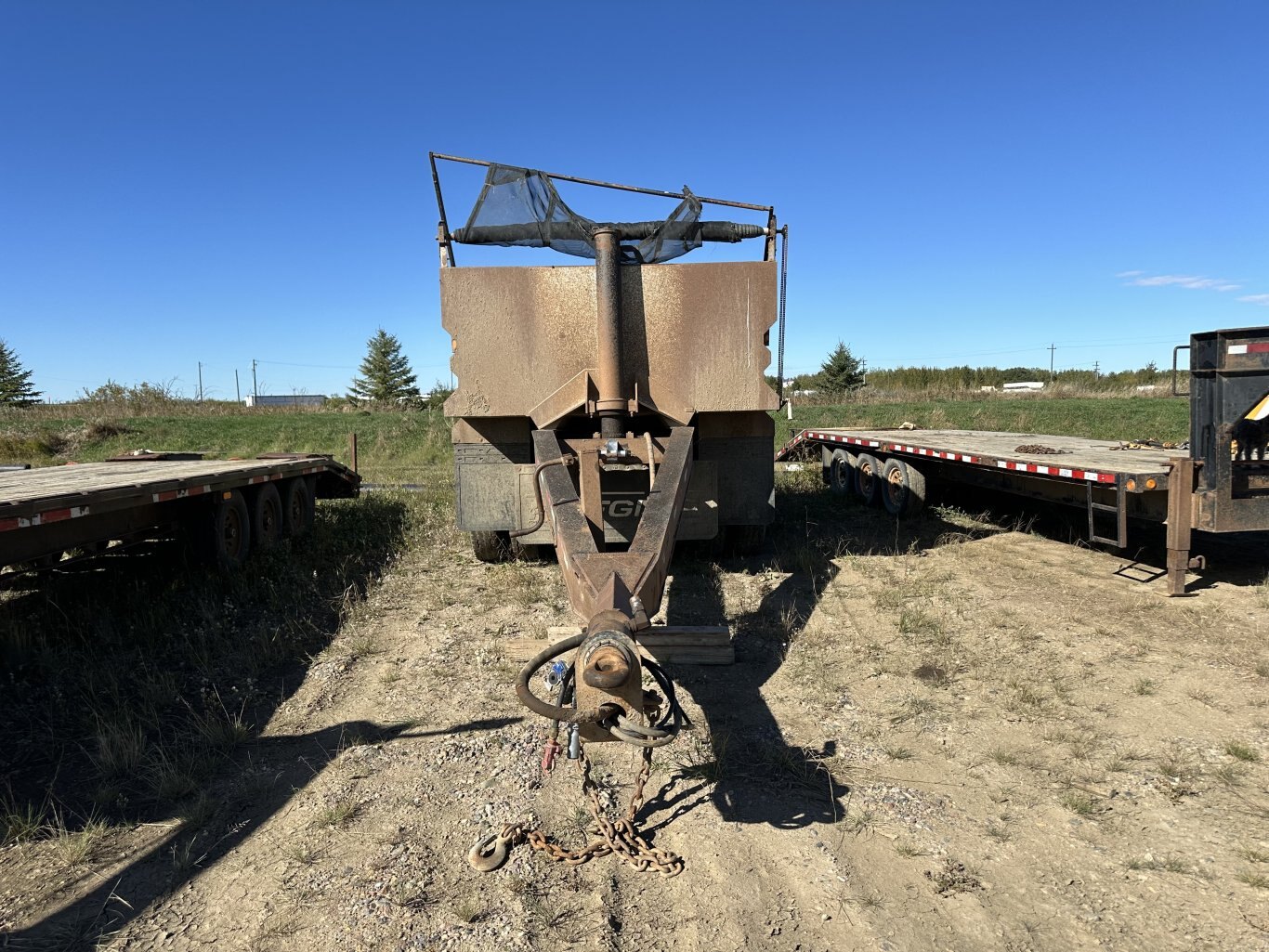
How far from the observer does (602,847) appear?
2.85 metres

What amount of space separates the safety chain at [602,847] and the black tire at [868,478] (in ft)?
25.0

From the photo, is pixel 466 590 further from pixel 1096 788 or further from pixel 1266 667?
pixel 1266 667

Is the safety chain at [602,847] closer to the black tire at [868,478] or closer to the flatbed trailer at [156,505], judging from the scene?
the flatbed trailer at [156,505]

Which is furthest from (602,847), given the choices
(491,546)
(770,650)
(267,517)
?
(267,517)

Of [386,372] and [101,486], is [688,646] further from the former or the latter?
A: [386,372]

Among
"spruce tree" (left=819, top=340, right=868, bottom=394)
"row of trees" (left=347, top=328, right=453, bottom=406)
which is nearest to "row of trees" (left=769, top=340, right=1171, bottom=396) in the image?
"spruce tree" (left=819, top=340, right=868, bottom=394)

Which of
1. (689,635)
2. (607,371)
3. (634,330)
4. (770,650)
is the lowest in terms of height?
(770,650)

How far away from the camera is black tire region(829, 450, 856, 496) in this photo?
11.0 metres

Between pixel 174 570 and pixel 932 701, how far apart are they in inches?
241

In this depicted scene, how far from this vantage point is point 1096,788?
10.6 feet

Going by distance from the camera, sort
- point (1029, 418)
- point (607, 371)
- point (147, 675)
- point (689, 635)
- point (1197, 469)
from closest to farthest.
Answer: point (147, 675) < point (689, 635) < point (1197, 469) < point (607, 371) < point (1029, 418)

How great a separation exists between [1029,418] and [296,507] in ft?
63.4

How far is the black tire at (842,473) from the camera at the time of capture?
36.1 feet

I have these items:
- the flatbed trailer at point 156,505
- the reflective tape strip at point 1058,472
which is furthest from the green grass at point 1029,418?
the flatbed trailer at point 156,505
